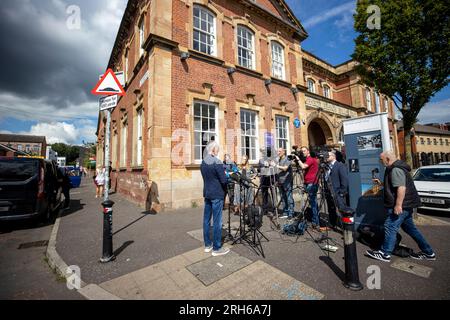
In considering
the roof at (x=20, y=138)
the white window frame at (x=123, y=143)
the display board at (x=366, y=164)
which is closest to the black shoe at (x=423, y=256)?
the display board at (x=366, y=164)

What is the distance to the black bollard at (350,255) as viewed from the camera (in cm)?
252

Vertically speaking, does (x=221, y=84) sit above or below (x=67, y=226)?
above

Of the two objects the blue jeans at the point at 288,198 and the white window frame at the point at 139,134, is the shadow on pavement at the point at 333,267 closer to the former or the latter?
the blue jeans at the point at 288,198

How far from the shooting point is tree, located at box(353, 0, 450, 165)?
7173mm

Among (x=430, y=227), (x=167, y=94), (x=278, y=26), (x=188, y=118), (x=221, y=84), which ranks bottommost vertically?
(x=430, y=227)

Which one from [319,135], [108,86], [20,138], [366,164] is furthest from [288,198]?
[20,138]

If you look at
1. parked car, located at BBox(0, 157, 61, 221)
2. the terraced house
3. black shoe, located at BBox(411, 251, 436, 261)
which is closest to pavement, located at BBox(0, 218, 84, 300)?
parked car, located at BBox(0, 157, 61, 221)

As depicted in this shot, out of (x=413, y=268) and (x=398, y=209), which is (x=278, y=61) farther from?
(x=413, y=268)

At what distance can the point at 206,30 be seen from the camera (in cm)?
872

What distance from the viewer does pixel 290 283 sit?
8.71 ft

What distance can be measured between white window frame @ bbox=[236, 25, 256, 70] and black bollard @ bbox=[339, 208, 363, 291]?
8.86 meters

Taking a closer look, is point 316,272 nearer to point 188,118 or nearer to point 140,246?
point 140,246

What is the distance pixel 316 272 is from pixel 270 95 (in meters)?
9.25

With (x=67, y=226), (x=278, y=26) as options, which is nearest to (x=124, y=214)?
(x=67, y=226)
